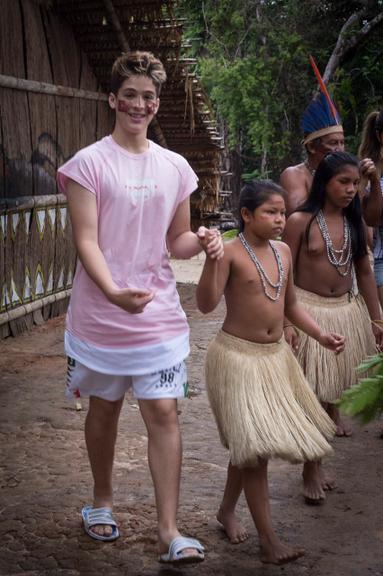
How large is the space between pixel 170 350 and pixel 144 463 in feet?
4.41

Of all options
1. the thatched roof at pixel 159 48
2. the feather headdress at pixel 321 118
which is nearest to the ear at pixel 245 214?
the feather headdress at pixel 321 118

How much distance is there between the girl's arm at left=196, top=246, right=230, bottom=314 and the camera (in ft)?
10.7

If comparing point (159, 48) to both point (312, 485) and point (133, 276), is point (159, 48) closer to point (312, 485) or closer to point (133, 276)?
point (312, 485)

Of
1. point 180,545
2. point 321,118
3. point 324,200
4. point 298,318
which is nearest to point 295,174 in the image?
point 321,118

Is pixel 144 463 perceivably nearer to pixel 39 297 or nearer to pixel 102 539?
pixel 102 539

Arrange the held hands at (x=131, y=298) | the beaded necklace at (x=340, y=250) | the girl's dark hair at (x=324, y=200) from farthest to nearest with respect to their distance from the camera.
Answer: the beaded necklace at (x=340, y=250)
the girl's dark hair at (x=324, y=200)
the held hands at (x=131, y=298)

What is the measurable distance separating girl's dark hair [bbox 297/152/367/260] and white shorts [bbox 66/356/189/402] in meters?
1.16

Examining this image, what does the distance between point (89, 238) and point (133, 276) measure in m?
0.22

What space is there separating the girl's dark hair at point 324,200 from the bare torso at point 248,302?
2.45 feet

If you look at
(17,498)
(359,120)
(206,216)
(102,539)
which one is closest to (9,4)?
(206,216)

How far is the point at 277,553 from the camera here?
3.27 m

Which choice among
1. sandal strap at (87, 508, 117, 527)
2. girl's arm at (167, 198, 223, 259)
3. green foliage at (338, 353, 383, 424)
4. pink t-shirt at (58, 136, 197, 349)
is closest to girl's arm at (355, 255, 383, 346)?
girl's arm at (167, 198, 223, 259)

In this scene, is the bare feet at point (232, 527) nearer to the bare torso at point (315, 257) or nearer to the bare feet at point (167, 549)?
the bare feet at point (167, 549)

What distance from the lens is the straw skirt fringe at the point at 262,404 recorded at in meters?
3.24
